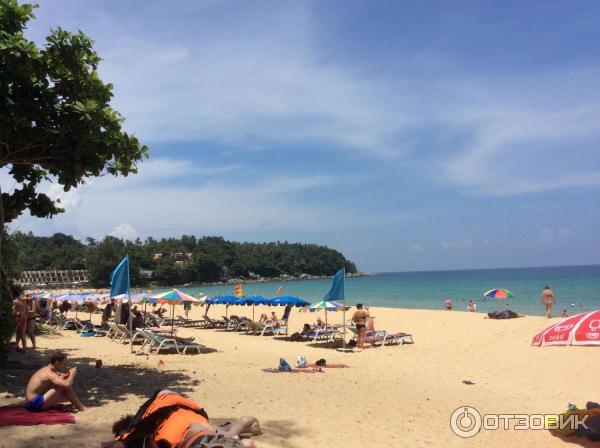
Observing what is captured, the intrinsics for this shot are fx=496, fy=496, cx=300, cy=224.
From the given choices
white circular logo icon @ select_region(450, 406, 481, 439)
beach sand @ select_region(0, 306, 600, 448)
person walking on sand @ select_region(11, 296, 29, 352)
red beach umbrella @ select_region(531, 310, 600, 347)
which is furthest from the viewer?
person walking on sand @ select_region(11, 296, 29, 352)

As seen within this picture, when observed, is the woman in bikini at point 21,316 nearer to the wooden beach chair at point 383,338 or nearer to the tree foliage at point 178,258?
the wooden beach chair at point 383,338

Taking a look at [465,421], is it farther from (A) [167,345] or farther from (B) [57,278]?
(B) [57,278]

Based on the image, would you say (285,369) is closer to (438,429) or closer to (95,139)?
(438,429)

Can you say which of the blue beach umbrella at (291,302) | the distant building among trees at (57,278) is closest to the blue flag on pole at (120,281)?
the blue beach umbrella at (291,302)

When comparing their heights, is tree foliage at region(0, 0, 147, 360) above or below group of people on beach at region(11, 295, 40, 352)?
above

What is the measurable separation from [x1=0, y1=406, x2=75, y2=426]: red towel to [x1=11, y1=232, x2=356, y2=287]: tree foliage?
78.9 m

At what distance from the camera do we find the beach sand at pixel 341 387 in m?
5.95

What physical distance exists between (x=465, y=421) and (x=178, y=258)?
105047 millimetres

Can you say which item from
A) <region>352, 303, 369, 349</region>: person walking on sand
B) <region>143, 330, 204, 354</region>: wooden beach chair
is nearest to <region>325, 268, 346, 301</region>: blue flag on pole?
<region>352, 303, 369, 349</region>: person walking on sand

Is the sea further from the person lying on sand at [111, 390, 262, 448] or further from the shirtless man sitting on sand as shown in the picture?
the person lying on sand at [111, 390, 262, 448]

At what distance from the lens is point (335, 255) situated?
6314 inches

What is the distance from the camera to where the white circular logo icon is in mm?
6440

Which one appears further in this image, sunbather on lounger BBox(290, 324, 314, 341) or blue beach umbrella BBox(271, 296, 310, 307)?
blue beach umbrella BBox(271, 296, 310, 307)

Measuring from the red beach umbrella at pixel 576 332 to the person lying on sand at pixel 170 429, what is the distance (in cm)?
317
